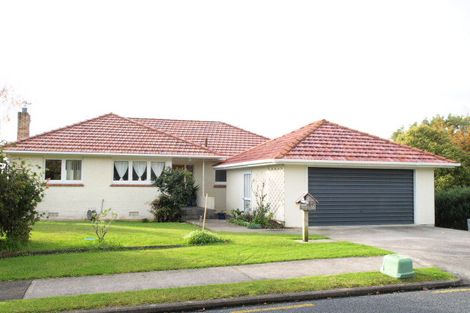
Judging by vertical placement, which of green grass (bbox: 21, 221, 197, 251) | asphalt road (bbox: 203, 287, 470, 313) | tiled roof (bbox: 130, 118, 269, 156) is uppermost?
tiled roof (bbox: 130, 118, 269, 156)

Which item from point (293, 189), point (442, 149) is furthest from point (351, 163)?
point (442, 149)

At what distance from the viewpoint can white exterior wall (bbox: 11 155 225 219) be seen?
20250 millimetres

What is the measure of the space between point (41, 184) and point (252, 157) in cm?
969

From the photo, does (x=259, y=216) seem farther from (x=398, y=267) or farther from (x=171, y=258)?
(x=398, y=267)

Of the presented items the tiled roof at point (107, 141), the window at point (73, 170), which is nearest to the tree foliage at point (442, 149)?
the tiled roof at point (107, 141)

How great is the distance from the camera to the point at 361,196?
56.4 ft

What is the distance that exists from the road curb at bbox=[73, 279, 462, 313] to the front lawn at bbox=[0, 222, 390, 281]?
95.9 inches

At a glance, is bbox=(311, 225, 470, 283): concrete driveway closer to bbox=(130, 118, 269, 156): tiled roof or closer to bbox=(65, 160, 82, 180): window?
bbox=(130, 118, 269, 156): tiled roof

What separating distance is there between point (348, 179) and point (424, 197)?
3466 millimetres

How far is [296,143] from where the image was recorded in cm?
1736

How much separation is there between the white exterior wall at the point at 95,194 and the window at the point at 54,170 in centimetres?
29

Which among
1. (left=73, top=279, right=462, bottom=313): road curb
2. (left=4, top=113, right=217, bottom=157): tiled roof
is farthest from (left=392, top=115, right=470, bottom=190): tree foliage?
(left=73, top=279, right=462, bottom=313): road curb

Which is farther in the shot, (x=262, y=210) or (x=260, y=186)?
(x=260, y=186)

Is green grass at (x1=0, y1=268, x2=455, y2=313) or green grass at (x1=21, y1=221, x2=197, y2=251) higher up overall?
green grass at (x1=21, y1=221, x2=197, y2=251)
